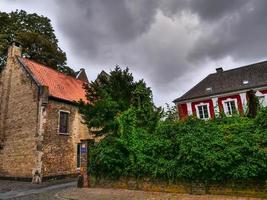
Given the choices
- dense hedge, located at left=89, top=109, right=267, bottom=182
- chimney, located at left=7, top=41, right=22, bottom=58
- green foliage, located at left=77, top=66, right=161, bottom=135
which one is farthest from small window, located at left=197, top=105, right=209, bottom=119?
chimney, located at left=7, top=41, right=22, bottom=58

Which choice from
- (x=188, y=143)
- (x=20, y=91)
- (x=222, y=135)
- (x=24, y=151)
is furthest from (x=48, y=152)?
(x=222, y=135)

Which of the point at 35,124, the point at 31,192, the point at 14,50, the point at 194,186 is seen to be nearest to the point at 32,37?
the point at 14,50

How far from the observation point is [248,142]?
28.6ft

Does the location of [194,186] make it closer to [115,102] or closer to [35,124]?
[115,102]

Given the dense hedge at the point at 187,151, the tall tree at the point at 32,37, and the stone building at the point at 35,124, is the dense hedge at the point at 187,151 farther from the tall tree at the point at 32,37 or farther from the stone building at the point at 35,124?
the tall tree at the point at 32,37

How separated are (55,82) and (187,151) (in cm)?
1572

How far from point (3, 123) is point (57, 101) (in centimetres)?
580

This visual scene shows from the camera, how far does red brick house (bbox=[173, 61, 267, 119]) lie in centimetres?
2445

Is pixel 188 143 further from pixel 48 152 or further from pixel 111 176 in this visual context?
pixel 48 152

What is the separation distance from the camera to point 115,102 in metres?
13.5

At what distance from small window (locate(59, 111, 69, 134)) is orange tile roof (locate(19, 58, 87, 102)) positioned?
131 centimetres

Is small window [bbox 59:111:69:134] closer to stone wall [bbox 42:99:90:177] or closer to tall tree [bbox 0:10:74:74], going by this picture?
stone wall [bbox 42:99:90:177]

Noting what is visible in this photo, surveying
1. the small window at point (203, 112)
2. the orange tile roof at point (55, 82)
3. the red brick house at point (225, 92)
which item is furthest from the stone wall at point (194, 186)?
the small window at point (203, 112)

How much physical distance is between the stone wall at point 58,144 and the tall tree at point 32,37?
32.7 ft
